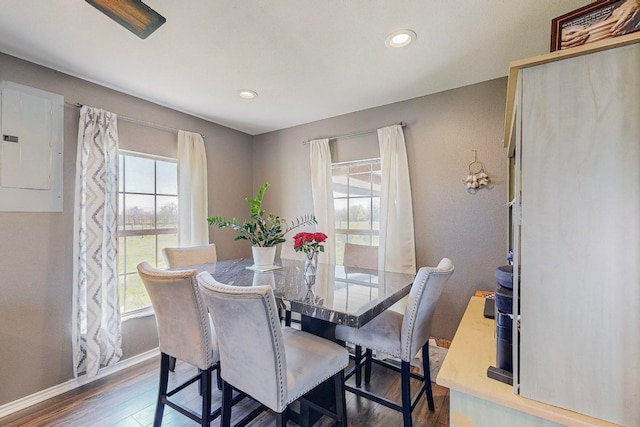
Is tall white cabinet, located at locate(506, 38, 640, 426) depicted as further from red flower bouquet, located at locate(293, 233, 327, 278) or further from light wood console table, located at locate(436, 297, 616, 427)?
red flower bouquet, located at locate(293, 233, 327, 278)

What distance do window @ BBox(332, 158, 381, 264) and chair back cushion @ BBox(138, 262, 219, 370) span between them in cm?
188

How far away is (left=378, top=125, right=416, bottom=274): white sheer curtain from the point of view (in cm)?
265

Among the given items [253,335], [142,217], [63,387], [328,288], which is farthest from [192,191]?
[253,335]

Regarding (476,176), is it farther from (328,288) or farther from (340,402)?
(340,402)

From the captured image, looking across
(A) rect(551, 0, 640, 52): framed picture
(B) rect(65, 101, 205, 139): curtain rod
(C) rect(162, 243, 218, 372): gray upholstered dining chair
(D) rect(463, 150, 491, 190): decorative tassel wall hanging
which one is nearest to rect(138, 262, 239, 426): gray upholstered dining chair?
(C) rect(162, 243, 218, 372): gray upholstered dining chair

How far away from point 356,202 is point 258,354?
216 cm

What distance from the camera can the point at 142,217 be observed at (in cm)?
276

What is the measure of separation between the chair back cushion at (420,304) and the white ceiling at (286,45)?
4.55 ft

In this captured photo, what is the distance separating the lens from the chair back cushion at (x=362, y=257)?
2625 mm

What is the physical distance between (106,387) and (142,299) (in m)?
0.75

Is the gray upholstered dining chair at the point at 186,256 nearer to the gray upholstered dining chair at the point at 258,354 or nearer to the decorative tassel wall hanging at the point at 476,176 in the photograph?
the gray upholstered dining chair at the point at 258,354

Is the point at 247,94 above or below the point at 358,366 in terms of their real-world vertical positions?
above

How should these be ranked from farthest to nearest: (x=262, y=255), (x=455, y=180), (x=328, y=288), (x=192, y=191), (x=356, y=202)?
1. (x=356, y=202)
2. (x=192, y=191)
3. (x=455, y=180)
4. (x=262, y=255)
5. (x=328, y=288)

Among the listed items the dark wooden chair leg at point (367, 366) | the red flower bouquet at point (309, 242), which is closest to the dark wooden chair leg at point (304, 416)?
the dark wooden chair leg at point (367, 366)
